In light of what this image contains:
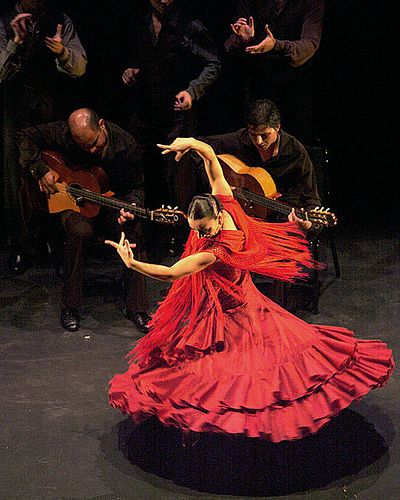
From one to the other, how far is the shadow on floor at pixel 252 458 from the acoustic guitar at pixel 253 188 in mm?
1347

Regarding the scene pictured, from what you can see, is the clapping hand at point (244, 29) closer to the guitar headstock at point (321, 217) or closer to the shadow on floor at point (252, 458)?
the guitar headstock at point (321, 217)

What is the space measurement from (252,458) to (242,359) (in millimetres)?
348

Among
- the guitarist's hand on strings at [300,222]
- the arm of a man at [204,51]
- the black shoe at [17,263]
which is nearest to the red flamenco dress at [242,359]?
the guitarist's hand on strings at [300,222]

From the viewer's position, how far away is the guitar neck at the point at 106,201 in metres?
4.83

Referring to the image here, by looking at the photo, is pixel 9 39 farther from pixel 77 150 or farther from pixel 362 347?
pixel 362 347

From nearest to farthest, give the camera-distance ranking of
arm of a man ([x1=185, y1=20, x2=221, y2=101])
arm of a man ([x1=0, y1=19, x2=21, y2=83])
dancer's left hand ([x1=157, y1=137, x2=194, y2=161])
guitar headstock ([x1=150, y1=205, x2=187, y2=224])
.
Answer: dancer's left hand ([x1=157, y1=137, x2=194, y2=161]), guitar headstock ([x1=150, y1=205, x2=187, y2=224]), arm of a man ([x1=0, y1=19, x2=21, y2=83]), arm of a man ([x1=185, y1=20, x2=221, y2=101])

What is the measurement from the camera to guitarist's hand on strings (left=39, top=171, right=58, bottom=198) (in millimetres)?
5047

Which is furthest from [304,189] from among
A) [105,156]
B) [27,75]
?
[27,75]

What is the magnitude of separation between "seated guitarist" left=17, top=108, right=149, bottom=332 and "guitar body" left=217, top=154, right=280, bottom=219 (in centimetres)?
47

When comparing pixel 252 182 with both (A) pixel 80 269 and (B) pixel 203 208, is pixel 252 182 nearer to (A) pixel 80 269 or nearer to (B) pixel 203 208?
(A) pixel 80 269

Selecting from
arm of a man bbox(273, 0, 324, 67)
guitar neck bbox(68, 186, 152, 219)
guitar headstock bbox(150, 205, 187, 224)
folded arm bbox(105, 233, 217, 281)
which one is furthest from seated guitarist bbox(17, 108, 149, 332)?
folded arm bbox(105, 233, 217, 281)

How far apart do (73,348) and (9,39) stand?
1781 millimetres

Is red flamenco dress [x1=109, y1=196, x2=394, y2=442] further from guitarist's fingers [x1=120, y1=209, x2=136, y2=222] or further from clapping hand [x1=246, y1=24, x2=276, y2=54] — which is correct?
clapping hand [x1=246, y1=24, x2=276, y2=54]

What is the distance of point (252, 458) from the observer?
3584 mm
